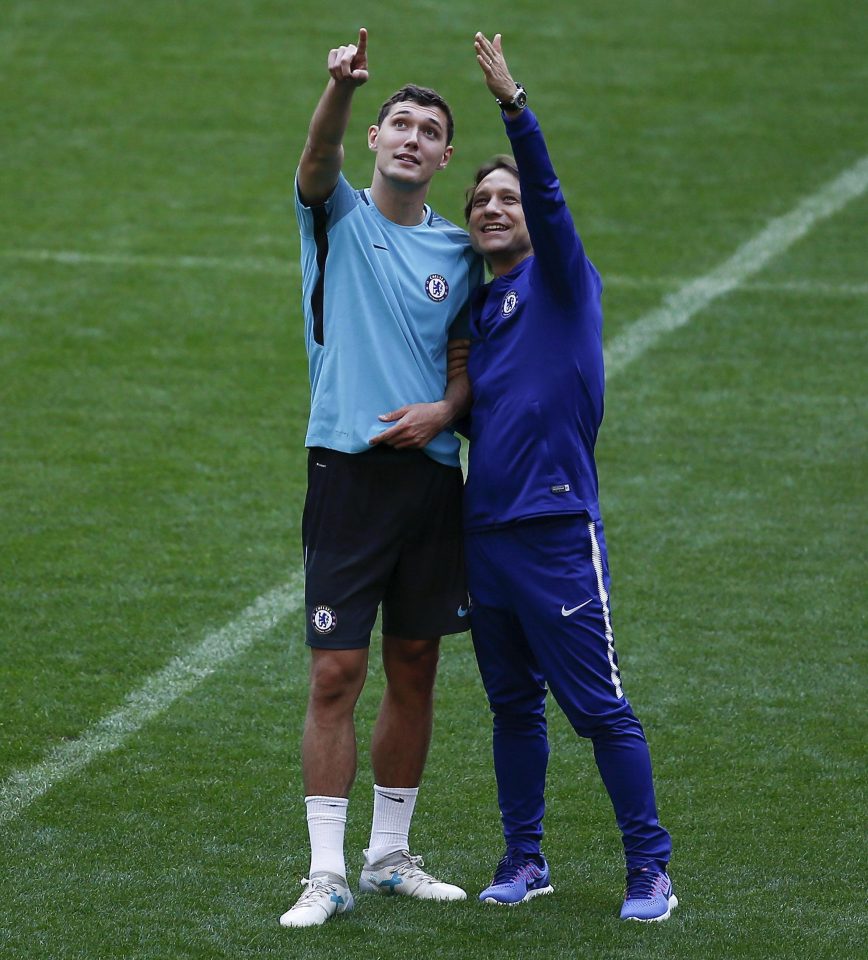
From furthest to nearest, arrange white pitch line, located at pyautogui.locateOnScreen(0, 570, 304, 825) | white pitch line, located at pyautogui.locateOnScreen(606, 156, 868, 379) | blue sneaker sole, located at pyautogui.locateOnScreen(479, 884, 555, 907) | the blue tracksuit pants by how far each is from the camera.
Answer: white pitch line, located at pyautogui.locateOnScreen(606, 156, 868, 379) < white pitch line, located at pyautogui.locateOnScreen(0, 570, 304, 825) < blue sneaker sole, located at pyautogui.locateOnScreen(479, 884, 555, 907) < the blue tracksuit pants

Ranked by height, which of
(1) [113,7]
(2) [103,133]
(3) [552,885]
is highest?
(1) [113,7]

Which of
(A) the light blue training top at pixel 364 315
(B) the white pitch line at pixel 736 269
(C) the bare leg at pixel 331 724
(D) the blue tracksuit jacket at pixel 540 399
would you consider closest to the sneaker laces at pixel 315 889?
(C) the bare leg at pixel 331 724

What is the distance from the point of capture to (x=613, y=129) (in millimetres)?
12922

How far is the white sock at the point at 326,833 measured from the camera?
13.1 ft

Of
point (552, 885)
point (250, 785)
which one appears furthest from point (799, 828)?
point (250, 785)

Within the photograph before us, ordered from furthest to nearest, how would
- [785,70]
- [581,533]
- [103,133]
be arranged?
[785,70], [103,133], [581,533]

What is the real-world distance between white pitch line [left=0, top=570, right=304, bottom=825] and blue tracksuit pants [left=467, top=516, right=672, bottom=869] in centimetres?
150

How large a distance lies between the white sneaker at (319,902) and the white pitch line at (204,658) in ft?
3.42

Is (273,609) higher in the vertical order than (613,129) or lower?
lower

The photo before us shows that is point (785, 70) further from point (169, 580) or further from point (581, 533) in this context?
point (581, 533)

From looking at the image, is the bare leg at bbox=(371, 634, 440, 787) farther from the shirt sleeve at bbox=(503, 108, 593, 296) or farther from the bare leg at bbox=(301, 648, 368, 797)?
the shirt sleeve at bbox=(503, 108, 593, 296)

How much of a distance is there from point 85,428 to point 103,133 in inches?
207

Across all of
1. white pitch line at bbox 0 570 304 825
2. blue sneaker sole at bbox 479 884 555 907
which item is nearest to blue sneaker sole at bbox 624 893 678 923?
blue sneaker sole at bbox 479 884 555 907

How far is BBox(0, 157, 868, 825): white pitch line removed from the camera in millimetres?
4836
